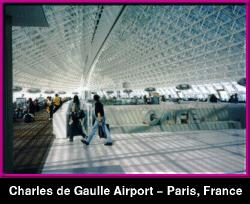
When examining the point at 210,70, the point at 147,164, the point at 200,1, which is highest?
the point at 210,70

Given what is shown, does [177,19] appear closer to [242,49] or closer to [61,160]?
[242,49]

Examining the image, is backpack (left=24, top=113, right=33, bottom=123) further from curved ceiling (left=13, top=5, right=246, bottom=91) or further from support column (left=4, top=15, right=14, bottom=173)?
support column (left=4, top=15, right=14, bottom=173)

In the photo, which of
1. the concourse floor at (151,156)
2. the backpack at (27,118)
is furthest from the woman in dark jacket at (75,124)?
the backpack at (27,118)

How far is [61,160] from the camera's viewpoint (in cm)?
611

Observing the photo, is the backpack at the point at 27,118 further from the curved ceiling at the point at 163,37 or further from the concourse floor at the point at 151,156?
the curved ceiling at the point at 163,37

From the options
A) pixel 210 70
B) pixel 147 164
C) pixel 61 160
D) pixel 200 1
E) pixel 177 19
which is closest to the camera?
pixel 200 1

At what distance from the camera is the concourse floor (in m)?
5.37

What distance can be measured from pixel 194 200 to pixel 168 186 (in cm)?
34

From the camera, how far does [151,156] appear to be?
6.43 meters

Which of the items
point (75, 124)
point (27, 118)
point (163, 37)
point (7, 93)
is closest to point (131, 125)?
point (75, 124)

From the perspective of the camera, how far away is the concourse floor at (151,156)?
17.6ft

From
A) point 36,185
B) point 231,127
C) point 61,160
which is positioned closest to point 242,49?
point 231,127

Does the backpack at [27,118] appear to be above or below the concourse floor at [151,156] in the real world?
above

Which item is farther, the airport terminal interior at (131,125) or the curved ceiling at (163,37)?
the curved ceiling at (163,37)
